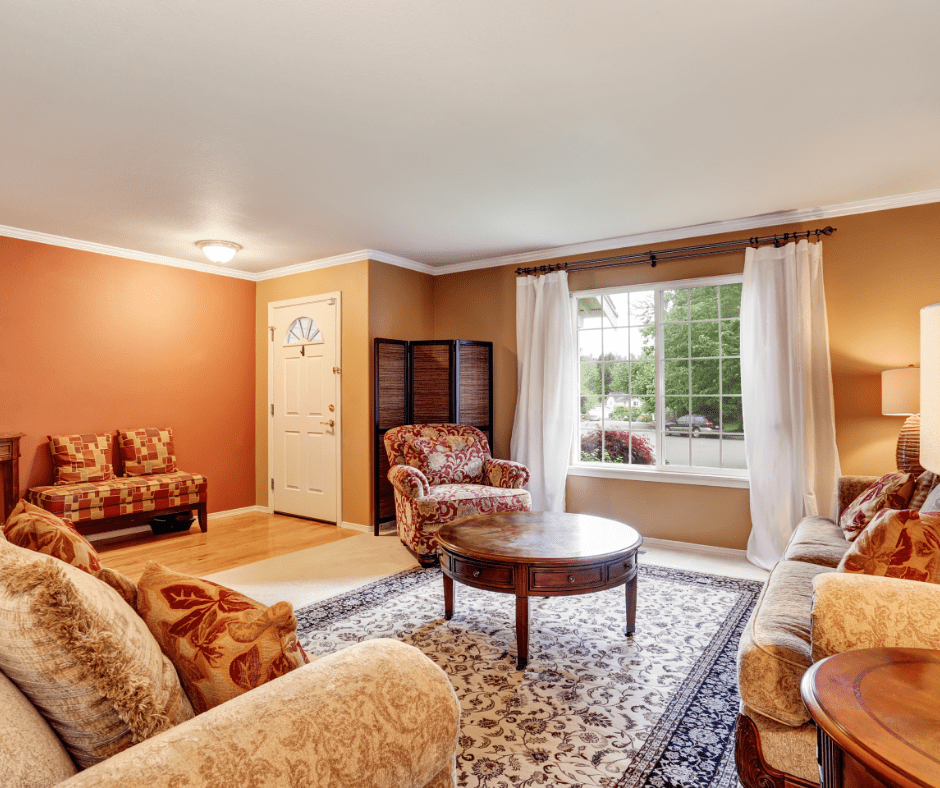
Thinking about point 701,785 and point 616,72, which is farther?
point 616,72

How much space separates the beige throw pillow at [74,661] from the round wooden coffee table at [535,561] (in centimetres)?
177

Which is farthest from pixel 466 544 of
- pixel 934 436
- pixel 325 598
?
pixel 934 436

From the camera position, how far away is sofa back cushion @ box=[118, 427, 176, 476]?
4930 millimetres

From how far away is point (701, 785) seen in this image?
176 centimetres

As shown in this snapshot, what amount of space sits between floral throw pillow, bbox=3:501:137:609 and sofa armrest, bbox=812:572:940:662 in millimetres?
1607

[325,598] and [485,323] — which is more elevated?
[485,323]

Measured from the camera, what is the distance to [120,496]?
14.8ft

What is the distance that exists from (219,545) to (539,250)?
12.0ft

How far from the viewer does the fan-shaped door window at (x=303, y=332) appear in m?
5.59

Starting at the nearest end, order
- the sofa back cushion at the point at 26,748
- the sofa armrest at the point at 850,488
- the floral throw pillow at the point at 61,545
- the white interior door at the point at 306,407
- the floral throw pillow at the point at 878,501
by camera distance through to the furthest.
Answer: the sofa back cushion at the point at 26,748 < the floral throw pillow at the point at 61,545 < the floral throw pillow at the point at 878,501 < the sofa armrest at the point at 850,488 < the white interior door at the point at 306,407

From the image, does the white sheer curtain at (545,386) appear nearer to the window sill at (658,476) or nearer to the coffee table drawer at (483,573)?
the window sill at (658,476)

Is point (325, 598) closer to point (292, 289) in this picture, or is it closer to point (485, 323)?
point (485, 323)

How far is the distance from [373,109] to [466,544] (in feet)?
6.63

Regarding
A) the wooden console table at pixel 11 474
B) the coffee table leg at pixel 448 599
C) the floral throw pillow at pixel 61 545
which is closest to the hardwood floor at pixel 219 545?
the wooden console table at pixel 11 474
